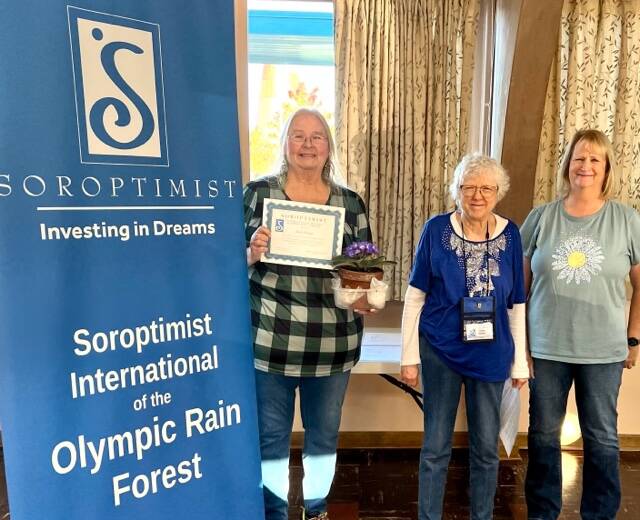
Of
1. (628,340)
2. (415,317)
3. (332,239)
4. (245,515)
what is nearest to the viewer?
(245,515)

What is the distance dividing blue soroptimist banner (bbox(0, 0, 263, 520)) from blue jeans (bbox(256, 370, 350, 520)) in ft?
0.82

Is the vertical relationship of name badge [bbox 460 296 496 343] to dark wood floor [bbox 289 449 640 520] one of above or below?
above

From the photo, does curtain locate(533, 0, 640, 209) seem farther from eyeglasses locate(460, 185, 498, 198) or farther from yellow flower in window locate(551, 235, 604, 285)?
eyeglasses locate(460, 185, 498, 198)

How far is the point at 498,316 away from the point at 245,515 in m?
0.99

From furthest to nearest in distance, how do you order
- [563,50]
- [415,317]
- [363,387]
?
[363,387] → [563,50] → [415,317]

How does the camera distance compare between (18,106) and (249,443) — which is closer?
(18,106)

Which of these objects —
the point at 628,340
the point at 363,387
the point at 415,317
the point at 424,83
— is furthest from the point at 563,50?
the point at 363,387

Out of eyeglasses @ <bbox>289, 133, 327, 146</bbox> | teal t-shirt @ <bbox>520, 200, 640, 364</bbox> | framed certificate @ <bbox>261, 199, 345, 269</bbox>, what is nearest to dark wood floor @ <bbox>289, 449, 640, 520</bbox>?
teal t-shirt @ <bbox>520, 200, 640, 364</bbox>

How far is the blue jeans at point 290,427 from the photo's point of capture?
1648 millimetres

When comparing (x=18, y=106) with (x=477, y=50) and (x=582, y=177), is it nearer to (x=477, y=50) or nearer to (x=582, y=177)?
(x=582, y=177)

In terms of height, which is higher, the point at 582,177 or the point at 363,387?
the point at 582,177

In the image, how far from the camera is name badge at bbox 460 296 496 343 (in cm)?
161

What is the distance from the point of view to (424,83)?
8.04 ft

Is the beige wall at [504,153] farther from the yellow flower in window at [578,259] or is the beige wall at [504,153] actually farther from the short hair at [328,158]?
the yellow flower in window at [578,259]
